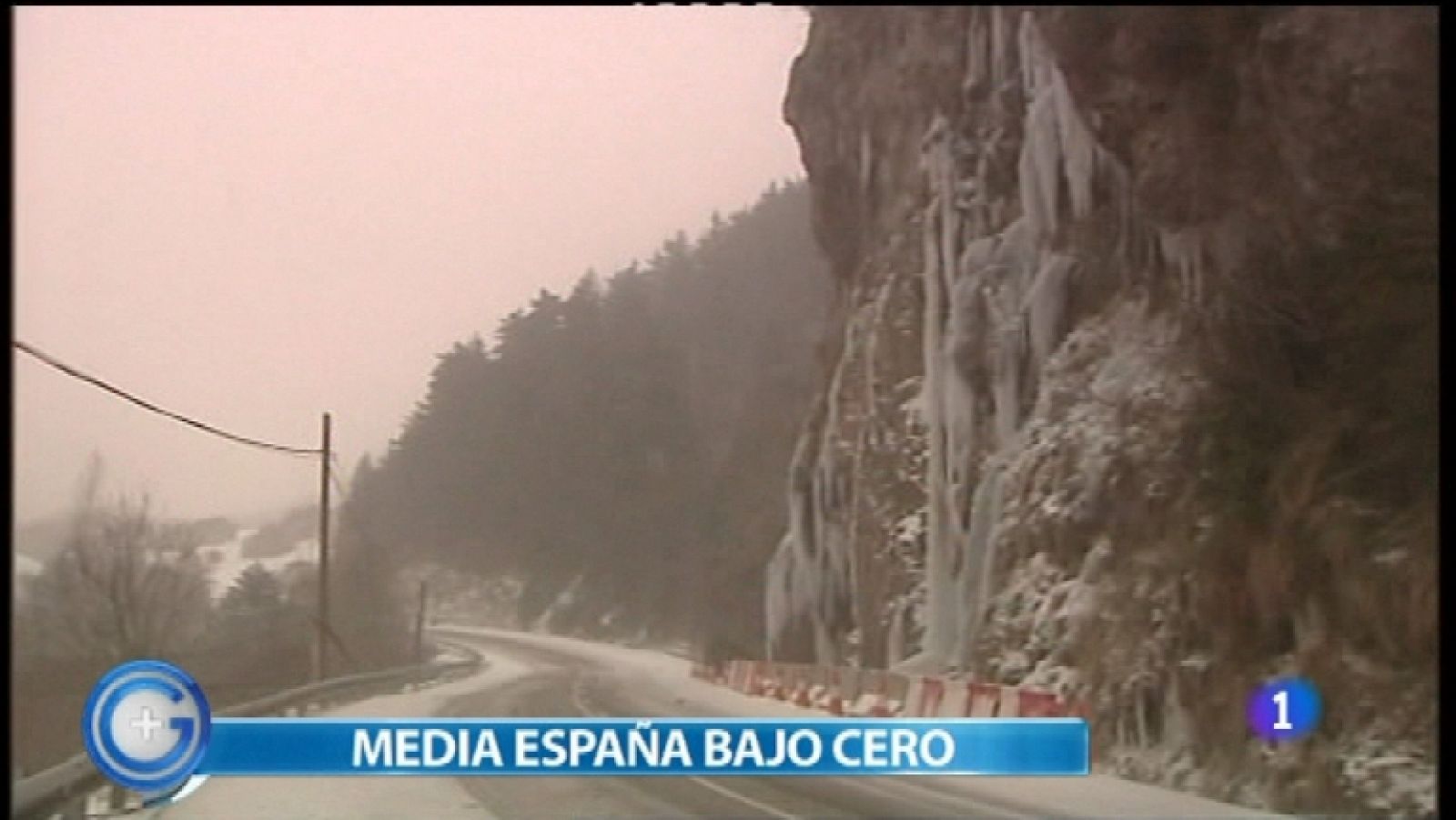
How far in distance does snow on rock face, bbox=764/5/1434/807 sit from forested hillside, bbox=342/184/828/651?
163 mm

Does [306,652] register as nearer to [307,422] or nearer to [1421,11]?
[307,422]

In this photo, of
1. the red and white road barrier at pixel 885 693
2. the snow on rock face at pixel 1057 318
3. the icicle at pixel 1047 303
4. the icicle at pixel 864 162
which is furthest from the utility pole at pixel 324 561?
the icicle at pixel 1047 303

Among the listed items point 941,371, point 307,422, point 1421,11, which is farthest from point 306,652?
point 1421,11

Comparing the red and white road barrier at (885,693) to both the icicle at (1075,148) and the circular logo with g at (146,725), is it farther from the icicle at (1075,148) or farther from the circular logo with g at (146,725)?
the icicle at (1075,148)

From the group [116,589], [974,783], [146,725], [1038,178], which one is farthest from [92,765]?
[1038,178]

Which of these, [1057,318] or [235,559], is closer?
[235,559]

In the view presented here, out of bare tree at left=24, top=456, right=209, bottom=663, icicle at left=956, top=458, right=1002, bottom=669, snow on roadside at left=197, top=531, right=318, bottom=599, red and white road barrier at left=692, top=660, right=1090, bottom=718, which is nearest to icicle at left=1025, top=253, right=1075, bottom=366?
icicle at left=956, top=458, right=1002, bottom=669

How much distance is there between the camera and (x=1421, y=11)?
496 centimetres

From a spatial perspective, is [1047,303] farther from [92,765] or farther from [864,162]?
[92,765]

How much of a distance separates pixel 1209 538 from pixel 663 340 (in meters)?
1.89

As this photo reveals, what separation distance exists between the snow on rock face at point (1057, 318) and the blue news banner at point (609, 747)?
38 centimetres

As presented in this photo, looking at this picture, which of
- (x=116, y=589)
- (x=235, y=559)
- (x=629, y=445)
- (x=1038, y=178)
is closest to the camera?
(x=116, y=589)

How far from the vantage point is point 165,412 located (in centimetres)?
438

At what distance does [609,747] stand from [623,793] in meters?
0.14
